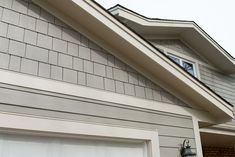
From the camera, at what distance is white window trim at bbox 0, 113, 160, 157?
3.95 meters

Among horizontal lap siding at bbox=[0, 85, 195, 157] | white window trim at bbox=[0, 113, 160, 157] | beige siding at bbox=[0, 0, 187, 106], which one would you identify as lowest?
white window trim at bbox=[0, 113, 160, 157]

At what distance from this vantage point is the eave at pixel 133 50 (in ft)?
16.3

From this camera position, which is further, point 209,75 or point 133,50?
point 209,75

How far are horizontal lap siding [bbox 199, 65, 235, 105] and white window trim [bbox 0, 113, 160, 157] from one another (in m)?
5.47

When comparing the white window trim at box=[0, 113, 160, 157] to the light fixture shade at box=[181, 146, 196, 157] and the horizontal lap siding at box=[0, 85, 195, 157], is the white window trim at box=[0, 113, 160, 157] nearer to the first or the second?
the horizontal lap siding at box=[0, 85, 195, 157]

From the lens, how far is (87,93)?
486cm

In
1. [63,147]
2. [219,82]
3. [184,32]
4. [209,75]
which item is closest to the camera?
[63,147]

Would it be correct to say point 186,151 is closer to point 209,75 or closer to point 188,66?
point 188,66

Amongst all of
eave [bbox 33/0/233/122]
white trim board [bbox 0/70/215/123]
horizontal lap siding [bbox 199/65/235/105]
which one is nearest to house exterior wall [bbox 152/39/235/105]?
horizontal lap siding [bbox 199/65/235/105]

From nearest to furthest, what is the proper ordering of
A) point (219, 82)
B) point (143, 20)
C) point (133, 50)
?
1. point (133, 50)
2. point (143, 20)
3. point (219, 82)

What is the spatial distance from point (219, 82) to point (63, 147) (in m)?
7.86

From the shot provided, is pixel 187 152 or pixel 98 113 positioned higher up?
pixel 98 113

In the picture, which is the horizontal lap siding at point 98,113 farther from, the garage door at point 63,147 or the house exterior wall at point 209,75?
the house exterior wall at point 209,75

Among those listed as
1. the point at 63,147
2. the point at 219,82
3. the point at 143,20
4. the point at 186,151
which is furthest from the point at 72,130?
the point at 219,82
